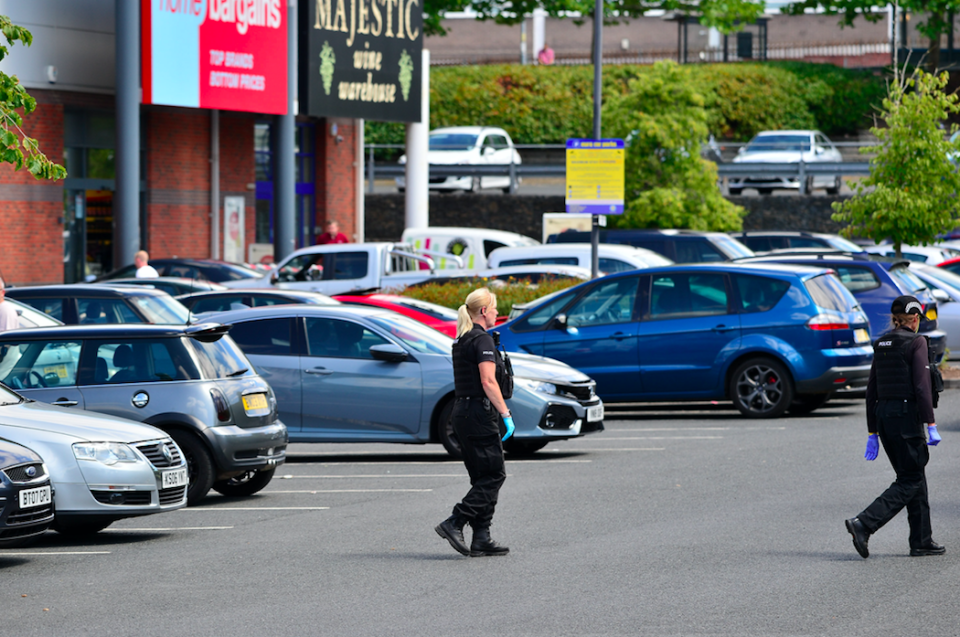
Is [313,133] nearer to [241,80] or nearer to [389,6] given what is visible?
[389,6]

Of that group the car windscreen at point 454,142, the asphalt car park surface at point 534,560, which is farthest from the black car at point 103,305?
the car windscreen at point 454,142

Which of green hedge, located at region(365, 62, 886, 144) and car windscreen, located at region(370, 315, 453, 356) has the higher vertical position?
green hedge, located at region(365, 62, 886, 144)

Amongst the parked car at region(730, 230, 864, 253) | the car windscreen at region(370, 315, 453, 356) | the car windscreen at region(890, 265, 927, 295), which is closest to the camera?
the car windscreen at region(370, 315, 453, 356)

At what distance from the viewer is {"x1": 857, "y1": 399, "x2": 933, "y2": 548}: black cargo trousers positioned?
332 inches

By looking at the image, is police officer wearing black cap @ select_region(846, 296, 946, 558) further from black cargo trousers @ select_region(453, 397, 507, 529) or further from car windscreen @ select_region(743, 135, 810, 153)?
car windscreen @ select_region(743, 135, 810, 153)

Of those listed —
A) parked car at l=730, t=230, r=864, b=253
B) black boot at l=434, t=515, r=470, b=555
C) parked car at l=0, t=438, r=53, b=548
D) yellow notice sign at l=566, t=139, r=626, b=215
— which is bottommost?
black boot at l=434, t=515, r=470, b=555

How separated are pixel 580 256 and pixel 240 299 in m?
7.39

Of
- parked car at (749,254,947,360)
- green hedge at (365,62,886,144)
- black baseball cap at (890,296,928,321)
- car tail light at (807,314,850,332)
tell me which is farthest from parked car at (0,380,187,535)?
green hedge at (365,62,886,144)

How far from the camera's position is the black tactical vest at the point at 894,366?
8.62 m

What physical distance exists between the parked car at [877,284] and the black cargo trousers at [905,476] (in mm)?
9855

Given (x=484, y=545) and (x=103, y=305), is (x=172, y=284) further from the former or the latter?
(x=484, y=545)

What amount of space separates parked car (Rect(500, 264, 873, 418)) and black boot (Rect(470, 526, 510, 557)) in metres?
7.93

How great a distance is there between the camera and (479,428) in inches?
337

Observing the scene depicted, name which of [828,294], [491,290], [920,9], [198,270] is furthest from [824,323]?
[920,9]
